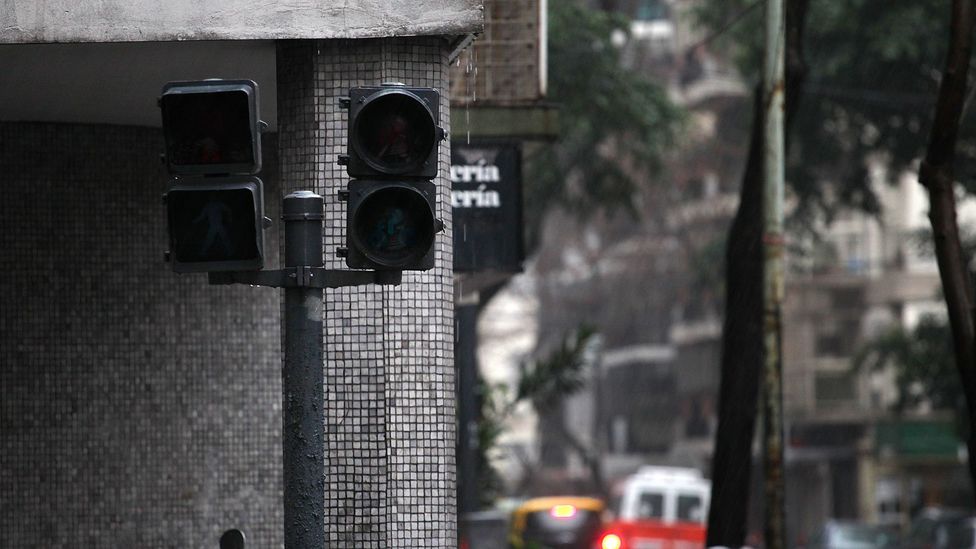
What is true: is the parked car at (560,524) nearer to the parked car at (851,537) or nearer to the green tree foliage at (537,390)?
the parked car at (851,537)

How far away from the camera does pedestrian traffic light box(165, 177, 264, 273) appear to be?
18.2 feet

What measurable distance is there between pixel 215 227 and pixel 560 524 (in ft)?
75.1

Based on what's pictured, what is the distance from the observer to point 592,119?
27344mm

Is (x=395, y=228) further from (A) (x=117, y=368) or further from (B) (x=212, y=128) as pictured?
(A) (x=117, y=368)

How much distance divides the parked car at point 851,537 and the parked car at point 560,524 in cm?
365

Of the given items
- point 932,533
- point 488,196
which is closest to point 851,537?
point 932,533

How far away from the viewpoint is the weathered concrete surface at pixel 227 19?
7.62 m

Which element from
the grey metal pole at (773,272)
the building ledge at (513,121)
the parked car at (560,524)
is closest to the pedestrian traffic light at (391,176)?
the building ledge at (513,121)

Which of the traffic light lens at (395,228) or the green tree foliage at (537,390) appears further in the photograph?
the green tree foliage at (537,390)

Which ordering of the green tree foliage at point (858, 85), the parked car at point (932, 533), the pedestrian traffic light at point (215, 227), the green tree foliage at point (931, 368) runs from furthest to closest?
the green tree foliage at point (931, 368), the parked car at point (932, 533), the green tree foliage at point (858, 85), the pedestrian traffic light at point (215, 227)

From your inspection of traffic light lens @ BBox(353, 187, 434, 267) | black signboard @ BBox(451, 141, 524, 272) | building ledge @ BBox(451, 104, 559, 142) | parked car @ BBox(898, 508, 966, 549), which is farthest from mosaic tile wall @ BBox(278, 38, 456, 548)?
parked car @ BBox(898, 508, 966, 549)

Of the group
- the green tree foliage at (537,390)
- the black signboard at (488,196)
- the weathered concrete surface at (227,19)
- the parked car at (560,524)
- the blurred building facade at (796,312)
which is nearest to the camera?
the weathered concrete surface at (227,19)

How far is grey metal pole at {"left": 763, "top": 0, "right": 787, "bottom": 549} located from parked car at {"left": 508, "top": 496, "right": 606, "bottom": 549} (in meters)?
13.7

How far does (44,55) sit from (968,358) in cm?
639
